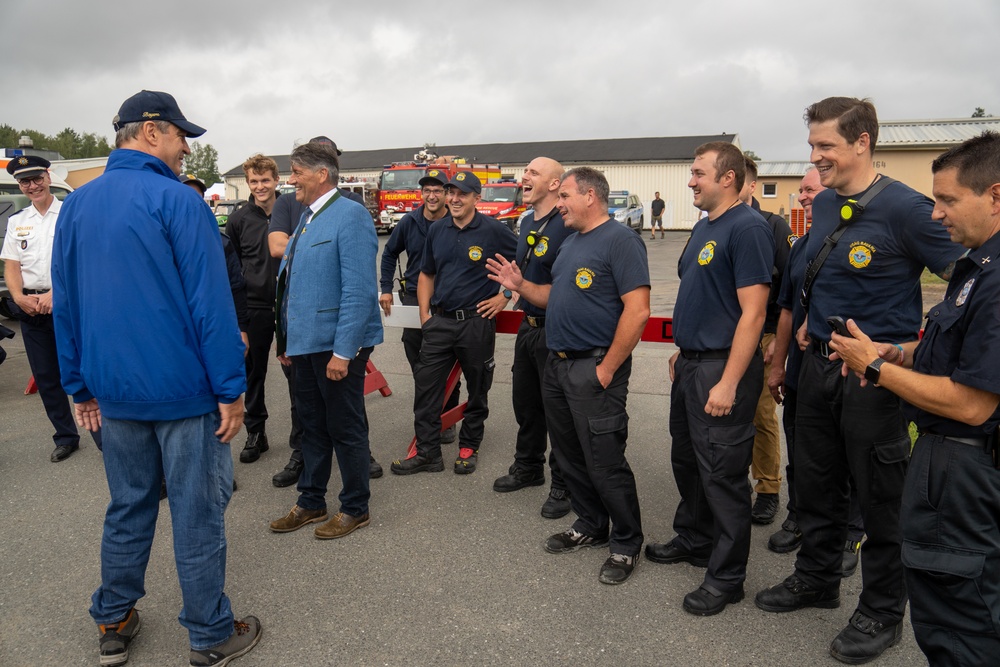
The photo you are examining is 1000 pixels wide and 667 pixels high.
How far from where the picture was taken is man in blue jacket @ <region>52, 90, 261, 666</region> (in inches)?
107

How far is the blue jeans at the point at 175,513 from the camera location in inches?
114

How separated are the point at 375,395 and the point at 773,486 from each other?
4.08m

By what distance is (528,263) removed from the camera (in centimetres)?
471

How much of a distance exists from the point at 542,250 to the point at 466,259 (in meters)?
0.81

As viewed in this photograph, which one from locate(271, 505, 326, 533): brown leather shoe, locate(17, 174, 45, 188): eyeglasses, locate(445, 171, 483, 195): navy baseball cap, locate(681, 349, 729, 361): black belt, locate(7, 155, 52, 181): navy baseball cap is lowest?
locate(271, 505, 326, 533): brown leather shoe

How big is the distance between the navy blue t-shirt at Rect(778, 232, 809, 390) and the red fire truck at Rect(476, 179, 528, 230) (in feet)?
66.7

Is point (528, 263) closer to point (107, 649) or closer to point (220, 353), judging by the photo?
point (220, 353)

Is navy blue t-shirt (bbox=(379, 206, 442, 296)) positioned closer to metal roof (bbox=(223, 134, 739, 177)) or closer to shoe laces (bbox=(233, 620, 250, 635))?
shoe laces (bbox=(233, 620, 250, 635))

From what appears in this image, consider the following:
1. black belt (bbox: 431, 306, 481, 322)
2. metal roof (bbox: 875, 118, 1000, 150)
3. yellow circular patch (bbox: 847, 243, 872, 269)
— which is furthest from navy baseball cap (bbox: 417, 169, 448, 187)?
metal roof (bbox: 875, 118, 1000, 150)

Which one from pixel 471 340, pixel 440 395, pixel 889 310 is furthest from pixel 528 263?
pixel 889 310

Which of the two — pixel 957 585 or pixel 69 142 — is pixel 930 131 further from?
pixel 69 142

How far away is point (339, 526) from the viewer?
4141 millimetres

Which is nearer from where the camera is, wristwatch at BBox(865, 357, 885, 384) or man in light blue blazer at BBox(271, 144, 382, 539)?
wristwatch at BBox(865, 357, 885, 384)

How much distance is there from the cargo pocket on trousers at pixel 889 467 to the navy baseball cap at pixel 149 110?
323 centimetres
